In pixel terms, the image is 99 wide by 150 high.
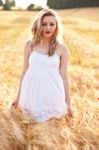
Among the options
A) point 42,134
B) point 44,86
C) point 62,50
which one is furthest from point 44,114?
point 62,50

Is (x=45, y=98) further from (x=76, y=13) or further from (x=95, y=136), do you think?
(x=76, y=13)

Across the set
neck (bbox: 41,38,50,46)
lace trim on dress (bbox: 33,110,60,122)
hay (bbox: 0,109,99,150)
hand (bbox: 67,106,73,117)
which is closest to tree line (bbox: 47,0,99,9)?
neck (bbox: 41,38,50,46)

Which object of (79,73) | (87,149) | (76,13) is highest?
(87,149)

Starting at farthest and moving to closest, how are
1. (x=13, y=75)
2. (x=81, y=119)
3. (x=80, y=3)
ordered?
(x=80, y=3) < (x=13, y=75) < (x=81, y=119)

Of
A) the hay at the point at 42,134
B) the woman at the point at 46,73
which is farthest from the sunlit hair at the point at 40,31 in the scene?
the hay at the point at 42,134

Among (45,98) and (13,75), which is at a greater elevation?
(45,98)

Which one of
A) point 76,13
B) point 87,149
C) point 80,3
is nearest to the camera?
point 87,149

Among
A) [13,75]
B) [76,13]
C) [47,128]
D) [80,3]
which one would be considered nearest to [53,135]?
[47,128]

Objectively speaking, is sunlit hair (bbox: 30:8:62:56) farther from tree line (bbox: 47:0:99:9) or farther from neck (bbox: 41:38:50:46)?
tree line (bbox: 47:0:99:9)

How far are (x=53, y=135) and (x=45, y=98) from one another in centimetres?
63

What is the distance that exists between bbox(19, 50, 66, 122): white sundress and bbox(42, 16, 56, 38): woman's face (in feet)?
0.69

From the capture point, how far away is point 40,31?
5.20 meters

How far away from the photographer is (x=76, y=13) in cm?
6184

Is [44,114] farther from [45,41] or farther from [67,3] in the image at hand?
[67,3]
